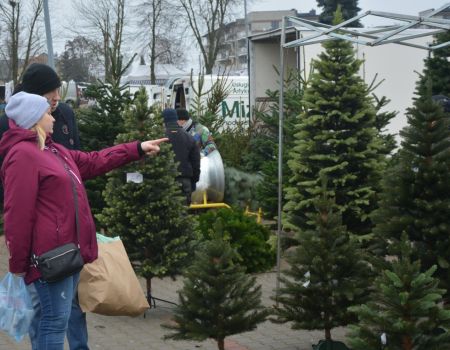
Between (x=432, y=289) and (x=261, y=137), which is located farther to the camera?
(x=261, y=137)

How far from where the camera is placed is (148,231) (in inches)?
309

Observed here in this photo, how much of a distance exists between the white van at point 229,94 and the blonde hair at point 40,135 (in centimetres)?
1599

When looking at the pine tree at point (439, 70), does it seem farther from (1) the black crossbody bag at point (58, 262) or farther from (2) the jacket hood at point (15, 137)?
(1) the black crossbody bag at point (58, 262)

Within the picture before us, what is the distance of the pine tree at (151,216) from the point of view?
307 inches

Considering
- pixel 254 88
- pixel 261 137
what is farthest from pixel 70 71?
pixel 261 137

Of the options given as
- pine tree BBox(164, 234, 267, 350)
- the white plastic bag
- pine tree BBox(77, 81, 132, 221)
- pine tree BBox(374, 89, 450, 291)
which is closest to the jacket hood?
the white plastic bag

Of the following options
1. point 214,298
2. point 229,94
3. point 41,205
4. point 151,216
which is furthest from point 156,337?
point 229,94

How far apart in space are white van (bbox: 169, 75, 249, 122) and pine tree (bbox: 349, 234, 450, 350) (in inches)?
648

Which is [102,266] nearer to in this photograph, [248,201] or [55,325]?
[55,325]

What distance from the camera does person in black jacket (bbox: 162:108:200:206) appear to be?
33.9 ft

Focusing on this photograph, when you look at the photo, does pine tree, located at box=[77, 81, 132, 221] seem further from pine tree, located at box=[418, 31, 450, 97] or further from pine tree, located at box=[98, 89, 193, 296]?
pine tree, located at box=[418, 31, 450, 97]

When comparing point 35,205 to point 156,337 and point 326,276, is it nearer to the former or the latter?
point 326,276

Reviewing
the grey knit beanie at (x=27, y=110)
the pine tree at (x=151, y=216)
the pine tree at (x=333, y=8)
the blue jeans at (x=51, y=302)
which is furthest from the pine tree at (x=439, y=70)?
the pine tree at (x=333, y=8)

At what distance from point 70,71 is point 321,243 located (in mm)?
60206
